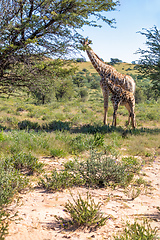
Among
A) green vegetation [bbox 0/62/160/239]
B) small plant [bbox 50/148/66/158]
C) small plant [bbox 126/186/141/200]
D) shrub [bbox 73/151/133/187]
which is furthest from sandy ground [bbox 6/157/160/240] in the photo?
small plant [bbox 50/148/66/158]

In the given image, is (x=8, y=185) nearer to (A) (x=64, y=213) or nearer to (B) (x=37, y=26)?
(A) (x=64, y=213)

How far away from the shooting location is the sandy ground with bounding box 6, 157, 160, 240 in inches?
117

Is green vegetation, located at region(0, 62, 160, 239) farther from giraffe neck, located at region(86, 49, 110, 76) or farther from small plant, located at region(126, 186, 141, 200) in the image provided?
giraffe neck, located at region(86, 49, 110, 76)

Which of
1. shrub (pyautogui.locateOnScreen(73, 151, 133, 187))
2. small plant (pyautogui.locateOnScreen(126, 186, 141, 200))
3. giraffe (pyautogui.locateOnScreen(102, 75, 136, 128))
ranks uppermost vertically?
giraffe (pyautogui.locateOnScreen(102, 75, 136, 128))

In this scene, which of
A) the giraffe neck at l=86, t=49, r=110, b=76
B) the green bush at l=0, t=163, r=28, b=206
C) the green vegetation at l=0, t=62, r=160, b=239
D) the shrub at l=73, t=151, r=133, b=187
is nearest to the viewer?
the green bush at l=0, t=163, r=28, b=206

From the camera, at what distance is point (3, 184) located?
12.2 feet

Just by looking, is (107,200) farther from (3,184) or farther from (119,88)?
(119,88)

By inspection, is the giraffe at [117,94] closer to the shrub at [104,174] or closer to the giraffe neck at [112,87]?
the giraffe neck at [112,87]

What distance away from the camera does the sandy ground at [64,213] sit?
9.78 feet

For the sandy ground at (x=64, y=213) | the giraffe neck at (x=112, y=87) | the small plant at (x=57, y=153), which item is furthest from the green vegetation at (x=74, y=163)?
the giraffe neck at (x=112, y=87)

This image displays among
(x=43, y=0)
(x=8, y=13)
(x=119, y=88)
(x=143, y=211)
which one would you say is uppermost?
(x=43, y=0)

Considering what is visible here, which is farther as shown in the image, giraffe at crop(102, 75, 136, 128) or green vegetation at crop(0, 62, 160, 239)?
giraffe at crop(102, 75, 136, 128)

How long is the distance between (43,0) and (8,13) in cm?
153

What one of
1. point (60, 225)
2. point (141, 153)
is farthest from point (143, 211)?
point (141, 153)
